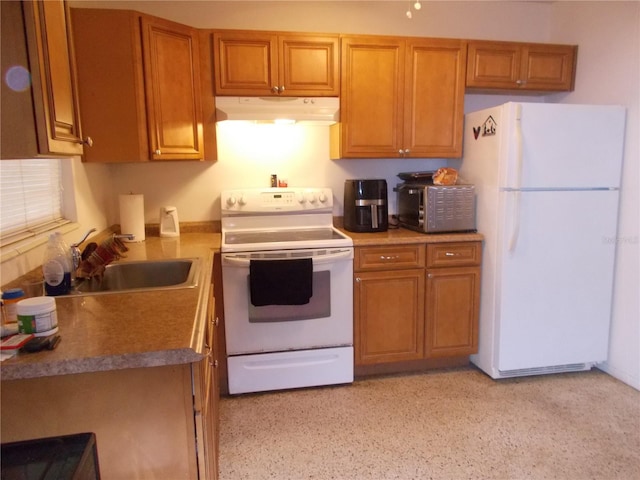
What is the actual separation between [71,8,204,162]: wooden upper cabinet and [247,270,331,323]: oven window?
→ 3.34ft

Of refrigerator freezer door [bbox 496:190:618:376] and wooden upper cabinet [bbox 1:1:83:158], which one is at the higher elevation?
wooden upper cabinet [bbox 1:1:83:158]

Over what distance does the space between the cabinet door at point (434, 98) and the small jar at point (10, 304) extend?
2295 millimetres

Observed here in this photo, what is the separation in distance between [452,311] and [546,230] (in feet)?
2.45

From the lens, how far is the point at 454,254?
2.80m

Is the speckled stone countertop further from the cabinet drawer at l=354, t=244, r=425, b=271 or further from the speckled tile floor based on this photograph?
the cabinet drawer at l=354, t=244, r=425, b=271

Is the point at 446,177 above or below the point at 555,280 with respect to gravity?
above

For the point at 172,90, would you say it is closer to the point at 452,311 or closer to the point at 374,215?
the point at 374,215

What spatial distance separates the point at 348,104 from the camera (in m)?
2.80

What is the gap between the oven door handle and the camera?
8.11ft

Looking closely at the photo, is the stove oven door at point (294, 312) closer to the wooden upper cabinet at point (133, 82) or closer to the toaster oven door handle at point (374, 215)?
the toaster oven door handle at point (374, 215)

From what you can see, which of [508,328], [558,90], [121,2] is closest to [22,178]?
[121,2]

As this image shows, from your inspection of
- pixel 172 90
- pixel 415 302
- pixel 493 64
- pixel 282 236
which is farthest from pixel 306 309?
pixel 493 64

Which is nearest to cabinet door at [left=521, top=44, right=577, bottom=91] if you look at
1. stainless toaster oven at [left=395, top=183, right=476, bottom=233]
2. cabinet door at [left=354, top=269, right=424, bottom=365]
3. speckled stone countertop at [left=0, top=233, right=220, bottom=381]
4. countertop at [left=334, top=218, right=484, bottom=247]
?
stainless toaster oven at [left=395, top=183, right=476, bottom=233]

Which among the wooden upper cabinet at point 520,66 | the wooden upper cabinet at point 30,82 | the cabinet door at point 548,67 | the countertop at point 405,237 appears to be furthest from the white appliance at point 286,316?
the cabinet door at point 548,67
